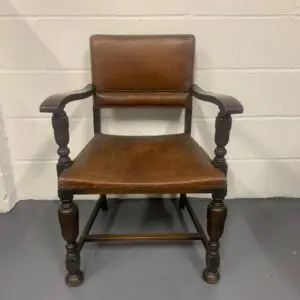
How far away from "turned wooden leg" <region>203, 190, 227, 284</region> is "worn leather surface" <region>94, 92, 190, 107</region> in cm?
50

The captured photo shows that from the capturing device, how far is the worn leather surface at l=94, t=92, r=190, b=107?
164 cm

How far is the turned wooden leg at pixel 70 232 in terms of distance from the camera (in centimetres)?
131

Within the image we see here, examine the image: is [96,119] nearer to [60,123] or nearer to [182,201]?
[60,123]

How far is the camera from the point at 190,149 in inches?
58.7

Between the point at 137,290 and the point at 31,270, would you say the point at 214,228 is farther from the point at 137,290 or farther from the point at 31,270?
the point at 31,270

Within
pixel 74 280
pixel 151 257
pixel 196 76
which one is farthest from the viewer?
pixel 196 76

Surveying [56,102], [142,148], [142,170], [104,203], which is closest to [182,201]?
[104,203]

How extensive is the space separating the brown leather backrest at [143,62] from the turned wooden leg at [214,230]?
519mm

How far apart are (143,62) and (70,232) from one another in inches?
29.0

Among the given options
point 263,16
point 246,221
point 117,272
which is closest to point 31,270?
point 117,272

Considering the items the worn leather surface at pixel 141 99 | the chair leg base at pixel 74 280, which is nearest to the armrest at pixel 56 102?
the worn leather surface at pixel 141 99

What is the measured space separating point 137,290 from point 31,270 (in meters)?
0.42

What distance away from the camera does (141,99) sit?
1.64m

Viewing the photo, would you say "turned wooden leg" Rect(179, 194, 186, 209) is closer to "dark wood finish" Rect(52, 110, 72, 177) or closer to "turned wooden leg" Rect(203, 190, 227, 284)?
"turned wooden leg" Rect(203, 190, 227, 284)
